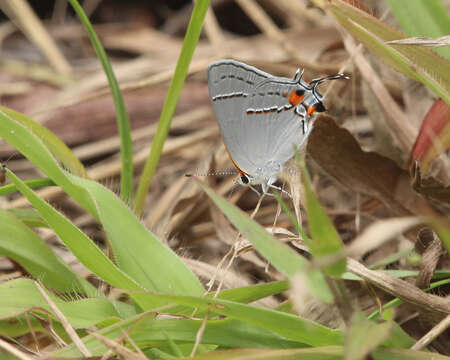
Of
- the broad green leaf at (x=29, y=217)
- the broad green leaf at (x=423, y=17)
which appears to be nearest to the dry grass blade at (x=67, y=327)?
the broad green leaf at (x=29, y=217)

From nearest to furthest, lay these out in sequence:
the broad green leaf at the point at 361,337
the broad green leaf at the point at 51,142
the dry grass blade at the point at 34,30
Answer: the broad green leaf at the point at 361,337 < the broad green leaf at the point at 51,142 < the dry grass blade at the point at 34,30

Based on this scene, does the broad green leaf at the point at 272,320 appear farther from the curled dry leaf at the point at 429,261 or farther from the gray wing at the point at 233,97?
the gray wing at the point at 233,97

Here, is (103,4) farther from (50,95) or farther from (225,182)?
(225,182)

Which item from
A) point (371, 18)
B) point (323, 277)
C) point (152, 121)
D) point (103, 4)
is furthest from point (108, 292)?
point (103, 4)

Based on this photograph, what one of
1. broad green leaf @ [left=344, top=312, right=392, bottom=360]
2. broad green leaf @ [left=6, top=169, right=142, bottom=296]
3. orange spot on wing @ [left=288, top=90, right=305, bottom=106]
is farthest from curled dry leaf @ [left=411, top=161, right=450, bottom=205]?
broad green leaf @ [left=6, top=169, right=142, bottom=296]

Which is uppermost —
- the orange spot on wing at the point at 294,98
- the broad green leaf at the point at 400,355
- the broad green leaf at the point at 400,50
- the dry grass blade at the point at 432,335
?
the broad green leaf at the point at 400,50

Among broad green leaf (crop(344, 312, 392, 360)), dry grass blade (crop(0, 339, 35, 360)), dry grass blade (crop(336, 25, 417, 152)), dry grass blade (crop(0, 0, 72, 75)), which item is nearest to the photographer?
broad green leaf (crop(344, 312, 392, 360))

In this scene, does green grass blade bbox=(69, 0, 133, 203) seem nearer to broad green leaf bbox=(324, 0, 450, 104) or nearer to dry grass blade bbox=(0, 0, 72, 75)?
broad green leaf bbox=(324, 0, 450, 104)
